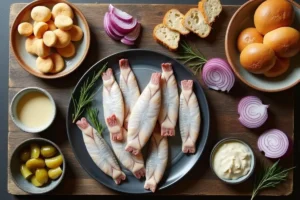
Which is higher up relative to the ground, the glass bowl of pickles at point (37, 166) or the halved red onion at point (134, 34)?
the halved red onion at point (134, 34)

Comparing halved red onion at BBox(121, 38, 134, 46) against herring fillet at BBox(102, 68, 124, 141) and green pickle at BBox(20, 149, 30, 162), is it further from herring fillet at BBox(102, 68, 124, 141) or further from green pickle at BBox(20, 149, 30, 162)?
green pickle at BBox(20, 149, 30, 162)

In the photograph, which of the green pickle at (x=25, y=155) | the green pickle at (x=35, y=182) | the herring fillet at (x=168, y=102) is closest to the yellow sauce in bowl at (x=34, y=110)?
the green pickle at (x=25, y=155)

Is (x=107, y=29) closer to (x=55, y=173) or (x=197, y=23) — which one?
(x=197, y=23)

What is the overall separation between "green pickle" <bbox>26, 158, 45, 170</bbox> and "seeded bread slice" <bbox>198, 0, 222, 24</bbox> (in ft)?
2.83

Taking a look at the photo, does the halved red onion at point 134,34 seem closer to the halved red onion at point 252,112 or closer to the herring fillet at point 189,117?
the herring fillet at point 189,117

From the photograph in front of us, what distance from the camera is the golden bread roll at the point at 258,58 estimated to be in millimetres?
1512

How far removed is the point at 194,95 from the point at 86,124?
1.44 ft

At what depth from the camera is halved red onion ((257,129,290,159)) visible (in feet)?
5.38

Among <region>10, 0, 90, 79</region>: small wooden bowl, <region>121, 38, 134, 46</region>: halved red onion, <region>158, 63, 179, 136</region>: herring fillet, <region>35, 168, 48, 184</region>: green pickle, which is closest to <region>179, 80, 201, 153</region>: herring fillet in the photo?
<region>158, 63, 179, 136</region>: herring fillet

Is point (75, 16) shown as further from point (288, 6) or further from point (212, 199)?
point (212, 199)

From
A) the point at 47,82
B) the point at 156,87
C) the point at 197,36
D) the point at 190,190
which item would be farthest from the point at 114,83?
the point at 190,190

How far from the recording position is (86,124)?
1.64 meters

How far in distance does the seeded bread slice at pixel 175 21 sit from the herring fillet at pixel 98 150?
1.66 ft

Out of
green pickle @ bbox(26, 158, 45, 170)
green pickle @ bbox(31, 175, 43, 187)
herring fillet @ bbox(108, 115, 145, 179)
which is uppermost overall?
herring fillet @ bbox(108, 115, 145, 179)
